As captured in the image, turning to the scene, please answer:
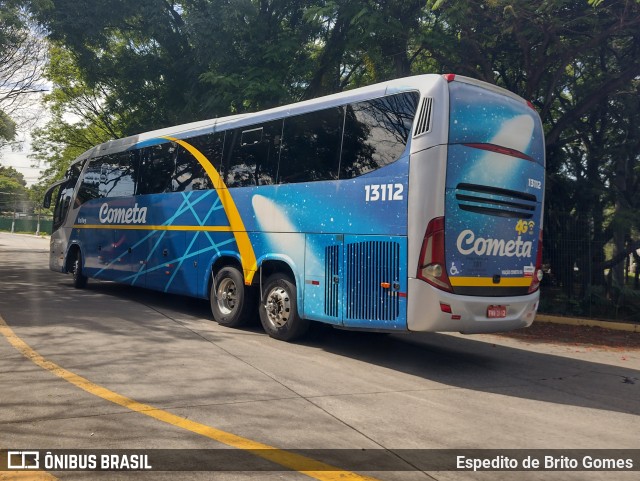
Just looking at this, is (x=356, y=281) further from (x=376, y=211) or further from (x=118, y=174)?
(x=118, y=174)

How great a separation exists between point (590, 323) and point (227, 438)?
36.7 ft

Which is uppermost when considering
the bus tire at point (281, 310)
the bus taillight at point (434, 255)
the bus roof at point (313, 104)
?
the bus roof at point (313, 104)

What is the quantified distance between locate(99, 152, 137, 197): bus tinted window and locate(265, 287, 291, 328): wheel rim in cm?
544

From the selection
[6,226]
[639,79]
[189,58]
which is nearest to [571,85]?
[639,79]

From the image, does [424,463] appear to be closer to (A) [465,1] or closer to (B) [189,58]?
(A) [465,1]

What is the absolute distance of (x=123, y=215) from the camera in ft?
44.3

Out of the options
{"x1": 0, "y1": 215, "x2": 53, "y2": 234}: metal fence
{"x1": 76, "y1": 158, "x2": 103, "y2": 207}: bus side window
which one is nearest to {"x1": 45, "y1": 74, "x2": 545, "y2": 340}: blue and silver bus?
{"x1": 76, "y1": 158, "x2": 103, "y2": 207}: bus side window

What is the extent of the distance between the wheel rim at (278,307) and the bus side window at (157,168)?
3868mm

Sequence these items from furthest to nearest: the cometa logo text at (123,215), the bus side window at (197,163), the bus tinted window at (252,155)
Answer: the cometa logo text at (123,215) → the bus side window at (197,163) → the bus tinted window at (252,155)

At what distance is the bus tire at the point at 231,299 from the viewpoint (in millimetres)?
9984

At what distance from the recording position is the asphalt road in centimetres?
456

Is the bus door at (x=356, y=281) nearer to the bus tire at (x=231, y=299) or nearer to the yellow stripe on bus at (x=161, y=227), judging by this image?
the bus tire at (x=231, y=299)

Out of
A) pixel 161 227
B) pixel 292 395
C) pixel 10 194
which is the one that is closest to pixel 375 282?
pixel 292 395

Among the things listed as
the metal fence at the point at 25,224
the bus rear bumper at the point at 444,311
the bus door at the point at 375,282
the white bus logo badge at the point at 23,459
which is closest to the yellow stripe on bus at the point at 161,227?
the bus door at the point at 375,282
